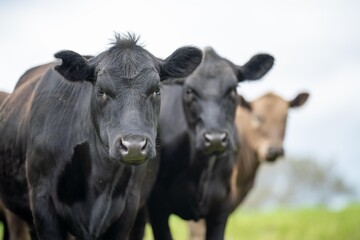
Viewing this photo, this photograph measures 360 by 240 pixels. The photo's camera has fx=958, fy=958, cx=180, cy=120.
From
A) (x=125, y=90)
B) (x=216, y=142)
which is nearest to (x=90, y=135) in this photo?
(x=125, y=90)

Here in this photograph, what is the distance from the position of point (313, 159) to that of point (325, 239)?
45.9 metres

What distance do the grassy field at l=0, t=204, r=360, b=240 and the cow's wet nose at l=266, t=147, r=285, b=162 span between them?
275cm

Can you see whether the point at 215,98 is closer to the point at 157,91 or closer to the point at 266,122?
the point at 157,91

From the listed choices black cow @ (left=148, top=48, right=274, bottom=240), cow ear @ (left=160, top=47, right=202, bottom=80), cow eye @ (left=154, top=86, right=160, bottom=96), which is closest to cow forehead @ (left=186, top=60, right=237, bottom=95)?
black cow @ (left=148, top=48, right=274, bottom=240)

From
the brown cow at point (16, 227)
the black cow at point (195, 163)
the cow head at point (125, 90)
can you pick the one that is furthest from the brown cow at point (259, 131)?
the cow head at point (125, 90)

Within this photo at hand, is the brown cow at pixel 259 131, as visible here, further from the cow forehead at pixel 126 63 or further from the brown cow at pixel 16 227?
the cow forehead at pixel 126 63

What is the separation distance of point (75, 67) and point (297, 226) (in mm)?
11503

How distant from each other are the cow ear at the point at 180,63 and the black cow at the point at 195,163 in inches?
62.1

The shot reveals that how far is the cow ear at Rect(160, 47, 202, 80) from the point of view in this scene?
832cm

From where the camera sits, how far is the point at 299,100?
16375 mm

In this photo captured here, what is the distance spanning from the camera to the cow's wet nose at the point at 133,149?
7.24m

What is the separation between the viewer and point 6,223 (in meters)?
10.3

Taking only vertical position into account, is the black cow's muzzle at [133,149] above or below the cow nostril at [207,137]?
above

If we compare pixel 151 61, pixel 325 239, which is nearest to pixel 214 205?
pixel 151 61
